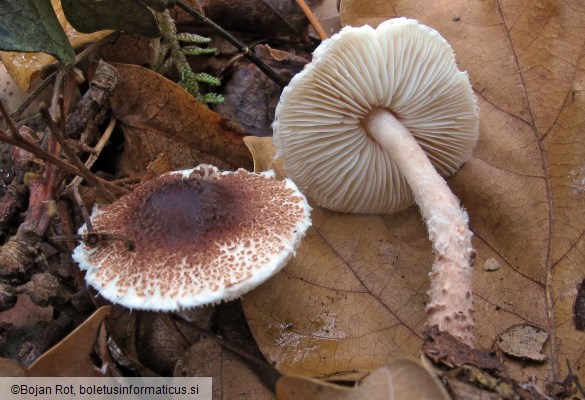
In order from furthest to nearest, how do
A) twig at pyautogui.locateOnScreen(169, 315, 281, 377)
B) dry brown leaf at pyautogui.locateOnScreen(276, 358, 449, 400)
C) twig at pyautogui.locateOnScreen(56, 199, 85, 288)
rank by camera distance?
twig at pyautogui.locateOnScreen(56, 199, 85, 288) → twig at pyautogui.locateOnScreen(169, 315, 281, 377) → dry brown leaf at pyautogui.locateOnScreen(276, 358, 449, 400)

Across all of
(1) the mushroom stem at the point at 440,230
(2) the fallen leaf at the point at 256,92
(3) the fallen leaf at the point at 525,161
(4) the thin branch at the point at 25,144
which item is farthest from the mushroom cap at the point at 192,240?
(3) the fallen leaf at the point at 525,161

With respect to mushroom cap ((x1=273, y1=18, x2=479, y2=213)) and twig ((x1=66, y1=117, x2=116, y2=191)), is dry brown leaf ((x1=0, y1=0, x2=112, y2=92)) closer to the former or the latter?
twig ((x1=66, y1=117, x2=116, y2=191))

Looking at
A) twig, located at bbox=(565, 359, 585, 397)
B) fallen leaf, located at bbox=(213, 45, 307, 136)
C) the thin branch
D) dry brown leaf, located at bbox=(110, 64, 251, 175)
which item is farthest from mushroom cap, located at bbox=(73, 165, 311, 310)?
twig, located at bbox=(565, 359, 585, 397)

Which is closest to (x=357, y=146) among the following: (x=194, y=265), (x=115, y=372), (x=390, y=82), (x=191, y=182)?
(x=390, y=82)

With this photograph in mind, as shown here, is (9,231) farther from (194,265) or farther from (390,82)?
(390,82)

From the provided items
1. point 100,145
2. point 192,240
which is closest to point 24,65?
point 100,145

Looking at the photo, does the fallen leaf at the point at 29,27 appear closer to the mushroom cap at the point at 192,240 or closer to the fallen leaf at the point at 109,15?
the fallen leaf at the point at 109,15

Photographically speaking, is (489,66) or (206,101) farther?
(206,101)
